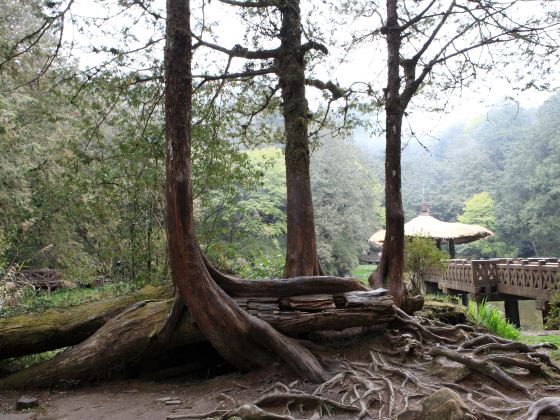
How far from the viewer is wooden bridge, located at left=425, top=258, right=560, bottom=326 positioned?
12094 mm

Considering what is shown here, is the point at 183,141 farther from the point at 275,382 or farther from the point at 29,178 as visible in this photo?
the point at 29,178

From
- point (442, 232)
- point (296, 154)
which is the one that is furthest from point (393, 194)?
point (442, 232)

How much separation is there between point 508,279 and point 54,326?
14.0 m

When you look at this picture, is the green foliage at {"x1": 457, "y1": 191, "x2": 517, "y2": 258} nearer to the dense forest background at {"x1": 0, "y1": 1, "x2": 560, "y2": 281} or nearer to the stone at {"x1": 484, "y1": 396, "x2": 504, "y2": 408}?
the dense forest background at {"x1": 0, "y1": 1, "x2": 560, "y2": 281}

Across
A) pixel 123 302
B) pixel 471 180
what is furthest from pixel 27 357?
pixel 471 180

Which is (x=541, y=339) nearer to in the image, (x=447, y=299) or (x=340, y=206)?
(x=447, y=299)

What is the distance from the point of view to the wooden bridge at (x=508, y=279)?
1209cm

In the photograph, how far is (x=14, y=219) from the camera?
14484mm

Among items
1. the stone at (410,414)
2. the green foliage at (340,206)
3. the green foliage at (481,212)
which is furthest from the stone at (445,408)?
the green foliage at (481,212)

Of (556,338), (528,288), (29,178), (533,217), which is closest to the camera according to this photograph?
(556,338)

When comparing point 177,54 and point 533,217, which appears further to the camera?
point 533,217

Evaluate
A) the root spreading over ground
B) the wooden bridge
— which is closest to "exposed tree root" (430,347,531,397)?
the root spreading over ground

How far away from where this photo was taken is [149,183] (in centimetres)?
861

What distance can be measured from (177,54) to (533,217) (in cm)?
3807
